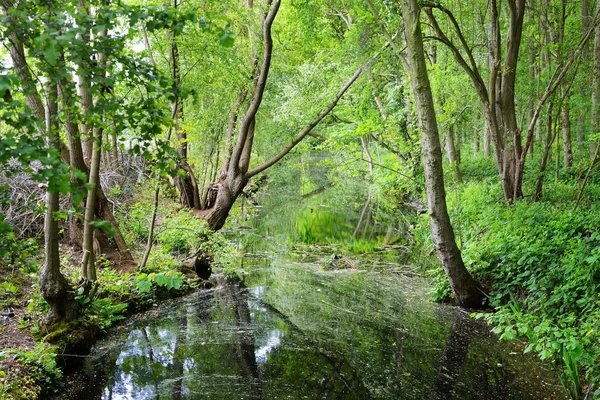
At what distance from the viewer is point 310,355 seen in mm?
6035

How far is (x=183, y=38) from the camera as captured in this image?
8.12 meters

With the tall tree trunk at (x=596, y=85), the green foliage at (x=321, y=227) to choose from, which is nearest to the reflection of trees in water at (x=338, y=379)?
the green foliage at (x=321, y=227)

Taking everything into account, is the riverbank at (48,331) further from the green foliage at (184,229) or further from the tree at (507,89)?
the tree at (507,89)

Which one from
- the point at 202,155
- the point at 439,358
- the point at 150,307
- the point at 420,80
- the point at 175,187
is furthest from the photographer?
the point at 202,155

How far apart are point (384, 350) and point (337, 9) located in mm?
12027

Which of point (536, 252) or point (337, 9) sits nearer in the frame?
point (536, 252)

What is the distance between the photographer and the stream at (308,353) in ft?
16.6

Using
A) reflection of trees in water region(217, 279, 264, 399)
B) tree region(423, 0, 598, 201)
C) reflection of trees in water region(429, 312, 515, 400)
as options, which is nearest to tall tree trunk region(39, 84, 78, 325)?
reflection of trees in water region(217, 279, 264, 399)

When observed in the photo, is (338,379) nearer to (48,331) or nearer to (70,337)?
(70,337)

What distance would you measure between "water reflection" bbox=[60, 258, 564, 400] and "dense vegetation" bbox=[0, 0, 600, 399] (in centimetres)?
50

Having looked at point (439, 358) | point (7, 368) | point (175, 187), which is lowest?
point (439, 358)

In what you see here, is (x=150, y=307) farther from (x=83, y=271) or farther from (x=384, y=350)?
(x=384, y=350)

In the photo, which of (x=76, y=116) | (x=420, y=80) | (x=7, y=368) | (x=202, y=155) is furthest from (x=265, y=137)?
(x=76, y=116)

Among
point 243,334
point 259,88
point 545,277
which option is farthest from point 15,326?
point 545,277
